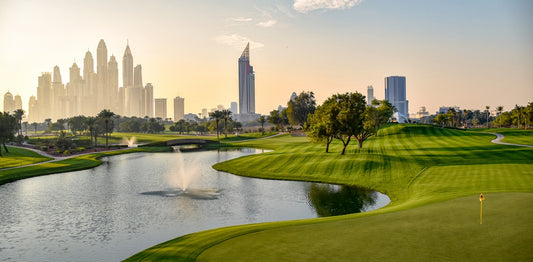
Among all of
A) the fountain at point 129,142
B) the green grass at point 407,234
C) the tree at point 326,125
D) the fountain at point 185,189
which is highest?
the tree at point 326,125

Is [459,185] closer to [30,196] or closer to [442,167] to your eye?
[442,167]

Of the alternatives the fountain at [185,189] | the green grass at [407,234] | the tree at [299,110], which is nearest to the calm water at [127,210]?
the fountain at [185,189]

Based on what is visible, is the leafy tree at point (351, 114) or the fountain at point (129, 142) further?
the fountain at point (129, 142)

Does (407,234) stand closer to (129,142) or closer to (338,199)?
(338,199)

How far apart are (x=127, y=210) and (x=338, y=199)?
22.6 metres

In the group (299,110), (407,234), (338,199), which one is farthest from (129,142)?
(407,234)

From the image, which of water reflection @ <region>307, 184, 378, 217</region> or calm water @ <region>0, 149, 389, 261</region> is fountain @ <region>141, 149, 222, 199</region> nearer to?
calm water @ <region>0, 149, 389, 261</region>

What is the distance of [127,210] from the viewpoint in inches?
1356

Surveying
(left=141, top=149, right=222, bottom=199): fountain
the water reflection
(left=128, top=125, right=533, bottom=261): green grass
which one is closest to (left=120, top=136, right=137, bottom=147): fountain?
(left=141, top=149, right=222, bottom=199): fountain

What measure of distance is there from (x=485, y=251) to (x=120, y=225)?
2675cm

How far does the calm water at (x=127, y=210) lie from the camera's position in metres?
24.8

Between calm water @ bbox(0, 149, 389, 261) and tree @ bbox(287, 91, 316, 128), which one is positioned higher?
tree @ bbox(287, 91, 316, 128)

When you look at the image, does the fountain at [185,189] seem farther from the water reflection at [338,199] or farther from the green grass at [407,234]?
A: the green grass at [407,234]

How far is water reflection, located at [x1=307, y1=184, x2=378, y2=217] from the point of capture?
3328cm
